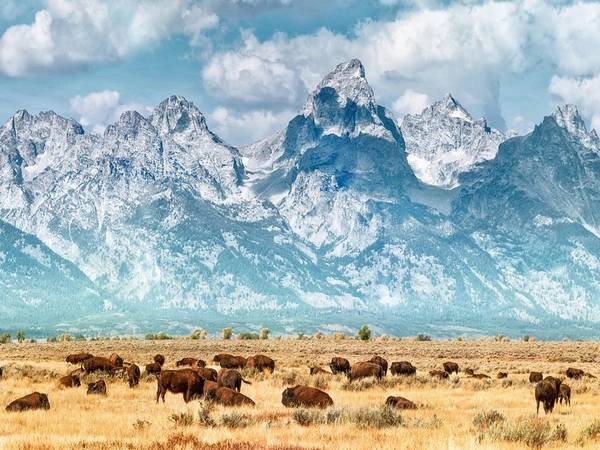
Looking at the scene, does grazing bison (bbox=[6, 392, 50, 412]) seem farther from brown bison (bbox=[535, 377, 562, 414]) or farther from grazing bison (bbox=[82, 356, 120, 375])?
brown bison (bbox=[535, 377, 562, 414])

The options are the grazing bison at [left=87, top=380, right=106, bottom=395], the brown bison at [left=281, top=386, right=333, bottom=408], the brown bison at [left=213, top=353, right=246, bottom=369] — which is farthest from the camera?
the brown bison at [left=213, top=353, right=246, bottom=369]

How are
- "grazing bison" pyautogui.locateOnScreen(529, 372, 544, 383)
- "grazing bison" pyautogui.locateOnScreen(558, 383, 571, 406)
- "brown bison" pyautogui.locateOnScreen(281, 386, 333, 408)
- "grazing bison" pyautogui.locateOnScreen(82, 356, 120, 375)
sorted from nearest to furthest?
"brown bison" pyautogui.locateOnScreen(281, 386, 333, 408)
"grazing bison" pyautogui.locateOnScreen(558, 383, 571, 406)
"grazing bison" pyautogui.locateOnScreen(82, 356, 120, 375)
"grazing bison" pyautogui.locateOnScreen(529, 372, 544, 383)

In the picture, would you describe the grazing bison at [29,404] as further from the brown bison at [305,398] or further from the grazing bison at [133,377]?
the grazing bison at [133,377]

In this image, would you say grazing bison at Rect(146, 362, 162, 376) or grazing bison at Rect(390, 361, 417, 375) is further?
grazing bison at Rect(390, 361, 417, 375)

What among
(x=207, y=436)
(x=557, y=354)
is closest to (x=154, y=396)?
(x=207, y=436)

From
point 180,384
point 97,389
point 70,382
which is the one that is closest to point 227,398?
point 180,384

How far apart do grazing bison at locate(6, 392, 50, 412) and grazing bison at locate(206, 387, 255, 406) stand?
16.3 ft

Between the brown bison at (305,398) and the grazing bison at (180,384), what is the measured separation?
325 centimetres

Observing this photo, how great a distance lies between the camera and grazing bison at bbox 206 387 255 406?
82.3 ft

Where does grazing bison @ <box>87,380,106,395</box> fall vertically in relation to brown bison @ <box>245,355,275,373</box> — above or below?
below

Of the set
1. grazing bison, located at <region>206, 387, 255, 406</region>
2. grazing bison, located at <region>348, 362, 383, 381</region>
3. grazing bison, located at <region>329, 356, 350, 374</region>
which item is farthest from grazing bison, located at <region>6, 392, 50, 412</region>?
grazing bison, located at <region>329, 356, 350, 374</region>

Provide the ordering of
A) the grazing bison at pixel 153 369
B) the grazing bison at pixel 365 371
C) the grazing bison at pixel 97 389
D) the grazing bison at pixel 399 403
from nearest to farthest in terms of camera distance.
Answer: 1. the grazing bison at pixel 399 403
2. the grazing bison at pixel 97 389
3. the grazing bison at pixel 365 371
4. the grazing bison at pixel 153 369

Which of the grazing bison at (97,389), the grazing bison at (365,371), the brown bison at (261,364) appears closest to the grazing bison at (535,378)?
the grazing bison at (365,371)

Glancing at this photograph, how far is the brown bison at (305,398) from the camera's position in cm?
2526
